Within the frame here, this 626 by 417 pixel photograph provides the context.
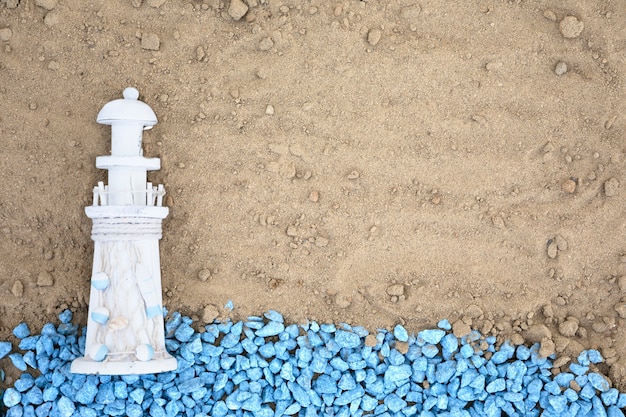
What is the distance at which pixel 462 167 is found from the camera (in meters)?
2.37

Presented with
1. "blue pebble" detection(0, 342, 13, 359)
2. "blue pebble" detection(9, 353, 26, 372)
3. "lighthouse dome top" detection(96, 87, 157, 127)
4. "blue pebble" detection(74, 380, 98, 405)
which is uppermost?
"lighthouse dome top" detection(96, 87, 157, 127)

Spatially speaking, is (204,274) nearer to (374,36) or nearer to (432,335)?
(432,335)

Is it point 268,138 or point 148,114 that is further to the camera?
point 268,138

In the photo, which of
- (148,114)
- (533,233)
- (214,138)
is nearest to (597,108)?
(533,233)

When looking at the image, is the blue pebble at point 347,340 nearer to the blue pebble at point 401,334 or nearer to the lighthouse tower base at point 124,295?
the blue pebble at point 401,334

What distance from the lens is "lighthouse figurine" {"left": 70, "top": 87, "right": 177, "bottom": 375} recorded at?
2135 millimetres

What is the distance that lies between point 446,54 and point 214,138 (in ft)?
2.18

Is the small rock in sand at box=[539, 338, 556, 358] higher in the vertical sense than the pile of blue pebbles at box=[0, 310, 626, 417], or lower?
higher

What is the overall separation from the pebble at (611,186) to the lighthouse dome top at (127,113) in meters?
1.20

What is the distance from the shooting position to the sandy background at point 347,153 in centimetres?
236

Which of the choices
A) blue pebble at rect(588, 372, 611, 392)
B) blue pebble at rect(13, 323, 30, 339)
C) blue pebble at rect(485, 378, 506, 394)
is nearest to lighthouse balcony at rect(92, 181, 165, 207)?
blue pebble at rect(13, 323, 30, 339)

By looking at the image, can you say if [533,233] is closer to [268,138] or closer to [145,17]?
[268,138]

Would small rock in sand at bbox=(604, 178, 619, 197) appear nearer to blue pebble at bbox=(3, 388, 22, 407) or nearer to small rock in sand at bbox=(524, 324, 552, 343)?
small rock in sand at bbox=(524, 324, 552, 343)

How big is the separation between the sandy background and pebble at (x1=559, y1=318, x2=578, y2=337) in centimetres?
3
